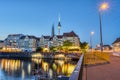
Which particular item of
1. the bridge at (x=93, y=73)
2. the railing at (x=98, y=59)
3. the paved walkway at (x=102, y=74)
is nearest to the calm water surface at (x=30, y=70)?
the railing at (x=98, y=59)

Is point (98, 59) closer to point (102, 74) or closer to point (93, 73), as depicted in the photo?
point (93, 73)

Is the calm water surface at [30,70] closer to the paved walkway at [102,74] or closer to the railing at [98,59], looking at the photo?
the railing at [98,59]

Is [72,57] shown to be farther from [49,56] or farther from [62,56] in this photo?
[49,56]

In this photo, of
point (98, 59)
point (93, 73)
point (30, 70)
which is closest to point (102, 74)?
point (93, 73)

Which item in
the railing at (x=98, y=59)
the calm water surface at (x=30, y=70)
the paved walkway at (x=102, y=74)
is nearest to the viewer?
the paved walkway at (x=102, y=74)

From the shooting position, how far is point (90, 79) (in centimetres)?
1165

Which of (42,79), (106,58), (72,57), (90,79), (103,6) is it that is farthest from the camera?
(72,57)

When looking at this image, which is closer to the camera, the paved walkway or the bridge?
the bridge

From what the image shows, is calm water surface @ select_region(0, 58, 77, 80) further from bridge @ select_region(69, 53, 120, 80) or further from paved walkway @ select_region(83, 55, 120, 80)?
paved walkway @ select_region(83, 55, 120, 80)

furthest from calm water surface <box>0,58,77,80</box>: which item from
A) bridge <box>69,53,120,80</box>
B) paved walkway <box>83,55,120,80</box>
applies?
paved walkway <box>83,55,120,80</box>

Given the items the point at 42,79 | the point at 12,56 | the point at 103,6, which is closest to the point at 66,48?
the point at 12,56

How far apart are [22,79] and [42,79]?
481 inches

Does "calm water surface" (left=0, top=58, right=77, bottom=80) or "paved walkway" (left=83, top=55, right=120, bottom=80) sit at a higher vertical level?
"paved walkway" (left=83, top=55, right=120, bottom=80)

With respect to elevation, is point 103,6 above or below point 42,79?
above
